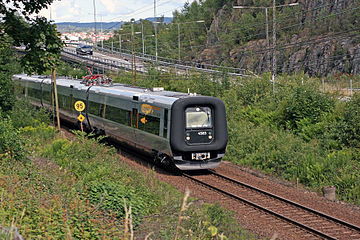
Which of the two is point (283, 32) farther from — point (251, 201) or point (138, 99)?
point (251, 201)

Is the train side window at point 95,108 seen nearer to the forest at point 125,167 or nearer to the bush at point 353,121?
the forest at point 125,167

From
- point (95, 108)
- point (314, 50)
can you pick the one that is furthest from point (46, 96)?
point (314, 50)

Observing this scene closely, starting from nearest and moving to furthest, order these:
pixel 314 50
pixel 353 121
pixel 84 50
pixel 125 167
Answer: pixel 125 167 < pixel 353 121 < pixel 314 50 < pixel 84 50

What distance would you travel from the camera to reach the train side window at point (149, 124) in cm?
1642

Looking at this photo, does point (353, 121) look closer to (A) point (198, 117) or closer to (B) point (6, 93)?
(A) point (198, 117)

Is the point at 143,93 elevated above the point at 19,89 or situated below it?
above

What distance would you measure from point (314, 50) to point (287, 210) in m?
42.3

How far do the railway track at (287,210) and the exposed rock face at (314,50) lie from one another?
79.3 feet

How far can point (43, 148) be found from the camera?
1797 centimetres

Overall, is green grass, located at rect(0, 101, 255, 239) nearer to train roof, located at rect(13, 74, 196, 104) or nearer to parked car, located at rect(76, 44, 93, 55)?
train roof, located at rect(13, 74, 196, 104)

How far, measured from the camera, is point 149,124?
17.0 meters

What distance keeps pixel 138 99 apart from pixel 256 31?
5477 centimetres

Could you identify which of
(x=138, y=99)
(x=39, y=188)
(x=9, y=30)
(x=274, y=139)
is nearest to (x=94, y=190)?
(x=39, y=188)

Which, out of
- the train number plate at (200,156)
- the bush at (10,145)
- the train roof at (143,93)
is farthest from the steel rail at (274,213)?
the bush at (10,145)
